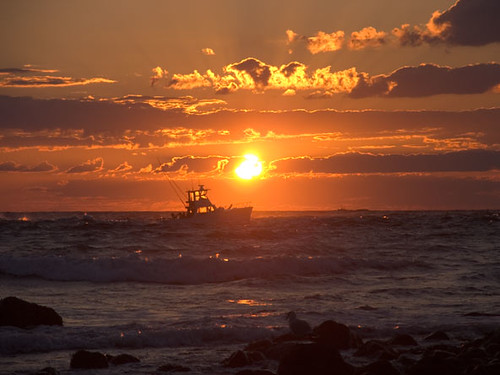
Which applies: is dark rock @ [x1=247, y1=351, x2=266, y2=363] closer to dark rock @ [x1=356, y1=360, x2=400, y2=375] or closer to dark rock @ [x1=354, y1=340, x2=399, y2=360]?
dark rock @ [x1=354, y1=340, x2=399, y2=360]

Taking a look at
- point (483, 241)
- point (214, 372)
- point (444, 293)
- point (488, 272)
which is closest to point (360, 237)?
point (483, 241)

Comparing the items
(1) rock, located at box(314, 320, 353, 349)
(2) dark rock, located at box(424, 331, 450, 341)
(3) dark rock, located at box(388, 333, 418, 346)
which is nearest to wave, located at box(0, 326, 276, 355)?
(1) rock, located at box(314, 320, 353, 349)

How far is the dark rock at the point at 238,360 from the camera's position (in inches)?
639

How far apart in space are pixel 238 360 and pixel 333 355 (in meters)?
2.87

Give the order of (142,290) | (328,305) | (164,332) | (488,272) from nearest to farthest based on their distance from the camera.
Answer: (164,332), (328,305), (142,290), (488,272)

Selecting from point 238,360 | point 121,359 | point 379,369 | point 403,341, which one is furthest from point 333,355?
point 121,359

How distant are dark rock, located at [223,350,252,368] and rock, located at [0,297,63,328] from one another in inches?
276

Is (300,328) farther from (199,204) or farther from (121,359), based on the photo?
(199,204)

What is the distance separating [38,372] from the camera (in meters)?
15.0

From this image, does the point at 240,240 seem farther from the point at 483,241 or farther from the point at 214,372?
the point at 214,372

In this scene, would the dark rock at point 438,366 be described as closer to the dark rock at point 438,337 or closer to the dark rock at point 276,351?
the dark rock at point 276,351

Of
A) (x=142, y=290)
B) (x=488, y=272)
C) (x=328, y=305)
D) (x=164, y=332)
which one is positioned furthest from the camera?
(x=488, y=272)

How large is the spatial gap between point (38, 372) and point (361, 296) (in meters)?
16.4

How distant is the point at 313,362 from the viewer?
14289 mm
